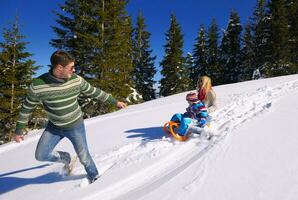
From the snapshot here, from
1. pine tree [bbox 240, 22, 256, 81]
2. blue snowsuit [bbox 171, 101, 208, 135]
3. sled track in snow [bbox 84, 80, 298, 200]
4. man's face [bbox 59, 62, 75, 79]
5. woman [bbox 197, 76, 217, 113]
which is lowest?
sled track in snow [bbox 84, 80, 298, 200]

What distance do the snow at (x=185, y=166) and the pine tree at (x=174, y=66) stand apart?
78.6 feet

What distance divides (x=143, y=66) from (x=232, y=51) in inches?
458

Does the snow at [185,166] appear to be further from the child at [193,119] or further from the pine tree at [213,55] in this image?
the pine tree at [213,55]

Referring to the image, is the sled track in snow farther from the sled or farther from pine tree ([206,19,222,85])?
pine tree ([206,19,222,85])

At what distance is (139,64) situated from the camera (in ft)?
113

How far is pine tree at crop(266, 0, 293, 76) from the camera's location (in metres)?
28.4

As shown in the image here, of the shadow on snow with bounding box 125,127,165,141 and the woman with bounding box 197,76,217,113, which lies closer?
the shadow on snow with bounding box 125,127,165,141

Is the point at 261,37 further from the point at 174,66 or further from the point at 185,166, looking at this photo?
the point at 185,166

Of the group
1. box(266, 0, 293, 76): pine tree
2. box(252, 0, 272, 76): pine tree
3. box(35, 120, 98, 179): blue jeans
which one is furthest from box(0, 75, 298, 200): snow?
box(252, 0, 272, 76): pine tree

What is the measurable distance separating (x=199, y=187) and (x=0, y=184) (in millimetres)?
3694

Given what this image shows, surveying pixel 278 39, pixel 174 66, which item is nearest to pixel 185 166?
pixel 174 66

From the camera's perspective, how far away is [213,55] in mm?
35469

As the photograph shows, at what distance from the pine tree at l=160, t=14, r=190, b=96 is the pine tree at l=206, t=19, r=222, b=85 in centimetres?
488

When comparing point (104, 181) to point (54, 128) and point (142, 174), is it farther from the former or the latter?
point (54, 128)
